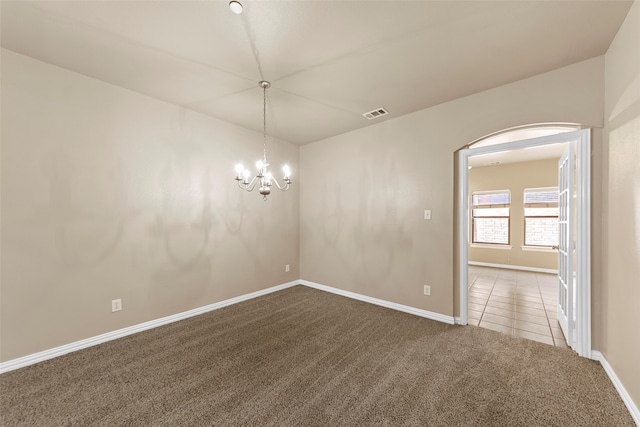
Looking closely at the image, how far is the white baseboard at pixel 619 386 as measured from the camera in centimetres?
172

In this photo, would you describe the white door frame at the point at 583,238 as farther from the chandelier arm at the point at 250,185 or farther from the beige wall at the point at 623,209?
the chandelier arm at the point at 250,185

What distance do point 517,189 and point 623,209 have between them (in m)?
5.48

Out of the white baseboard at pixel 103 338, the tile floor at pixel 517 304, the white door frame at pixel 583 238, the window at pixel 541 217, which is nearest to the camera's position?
the white baseboard at pixel 103 338

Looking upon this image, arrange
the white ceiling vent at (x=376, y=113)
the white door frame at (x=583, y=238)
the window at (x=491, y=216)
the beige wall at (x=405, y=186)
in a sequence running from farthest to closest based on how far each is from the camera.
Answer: the window at (x=491, y=216), the white ceiling vent at (x=376, y=113), the beige wall at (x=405, y=186), the white door frame at (x=583, y=238)

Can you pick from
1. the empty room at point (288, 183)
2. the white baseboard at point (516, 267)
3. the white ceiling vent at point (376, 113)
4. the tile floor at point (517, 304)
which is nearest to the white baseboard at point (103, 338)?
the empty room at point (288, 183)

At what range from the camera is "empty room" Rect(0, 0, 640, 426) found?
185 cm

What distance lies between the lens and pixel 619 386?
6.46ft

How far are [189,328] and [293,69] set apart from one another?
315 centimetres

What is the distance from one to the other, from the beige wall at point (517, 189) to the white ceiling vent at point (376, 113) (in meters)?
5.10

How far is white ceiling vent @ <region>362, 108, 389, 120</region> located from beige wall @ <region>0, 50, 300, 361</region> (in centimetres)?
199

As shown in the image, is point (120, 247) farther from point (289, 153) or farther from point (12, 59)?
point (289, 153)

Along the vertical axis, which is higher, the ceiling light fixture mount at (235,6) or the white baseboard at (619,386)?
the ceiling light fixture mount at (235,6)

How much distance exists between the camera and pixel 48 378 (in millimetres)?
2156

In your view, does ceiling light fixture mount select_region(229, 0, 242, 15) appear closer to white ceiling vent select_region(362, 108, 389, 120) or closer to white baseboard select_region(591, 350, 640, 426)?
white ceiling vent select_region(362, 108, 389, 120)
